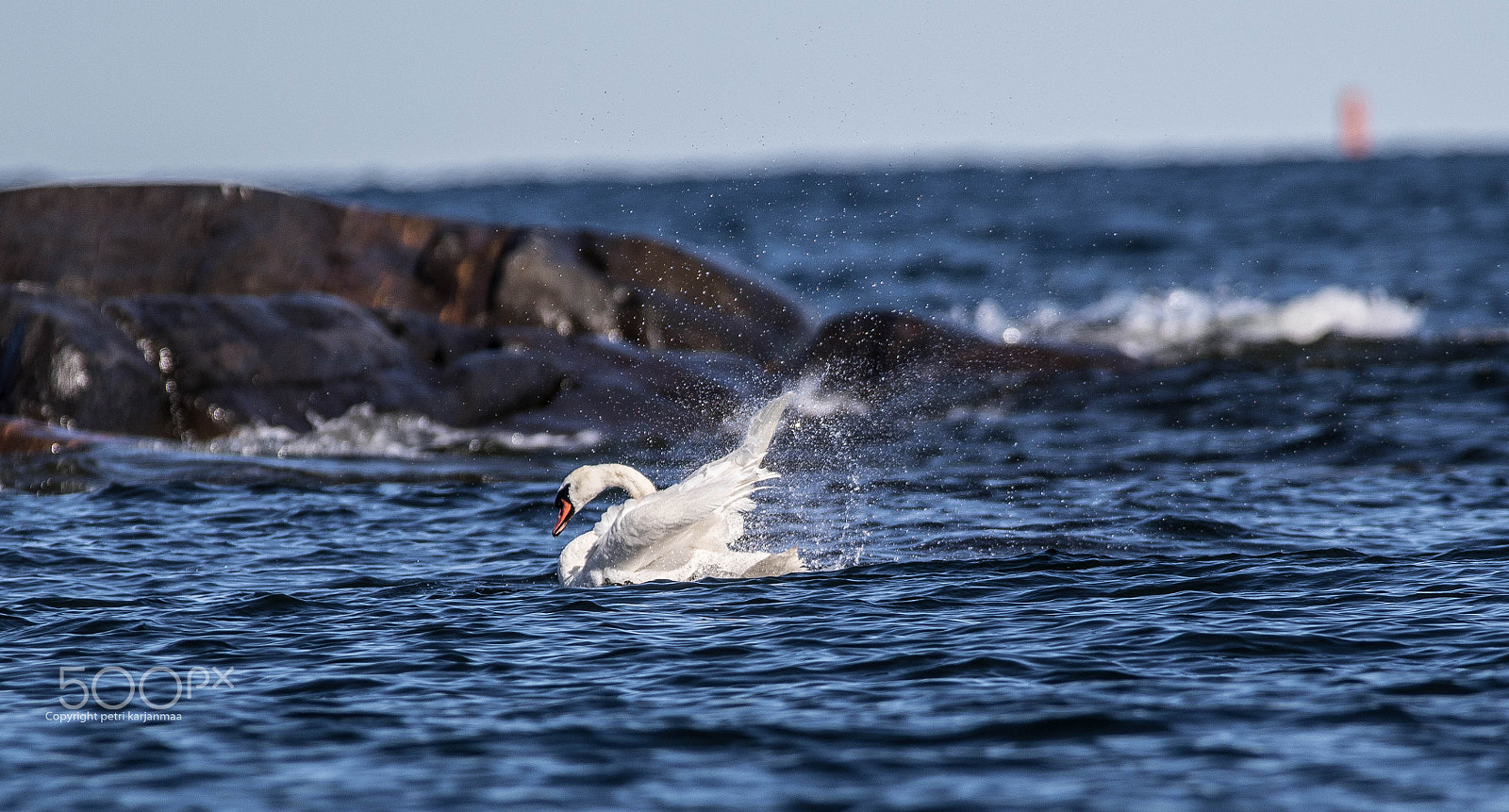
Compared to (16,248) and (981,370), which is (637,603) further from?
(16,248)

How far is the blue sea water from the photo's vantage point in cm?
582

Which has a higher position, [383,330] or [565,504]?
[383,330]

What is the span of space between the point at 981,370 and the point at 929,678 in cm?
1090

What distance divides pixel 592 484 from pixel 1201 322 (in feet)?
55.5

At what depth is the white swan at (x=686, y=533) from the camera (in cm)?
880

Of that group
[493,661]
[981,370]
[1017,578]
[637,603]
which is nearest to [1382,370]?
[981,370]

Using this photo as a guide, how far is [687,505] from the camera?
877 cm

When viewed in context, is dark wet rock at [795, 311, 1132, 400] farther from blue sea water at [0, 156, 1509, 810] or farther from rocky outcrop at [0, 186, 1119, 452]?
blue sea water at [0, 156, 1509, 810]

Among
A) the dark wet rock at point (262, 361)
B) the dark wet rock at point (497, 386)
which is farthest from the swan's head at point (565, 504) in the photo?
the dark wet rock at point (262, 361)

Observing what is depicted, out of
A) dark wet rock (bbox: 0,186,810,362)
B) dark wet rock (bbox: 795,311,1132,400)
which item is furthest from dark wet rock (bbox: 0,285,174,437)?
dark wet rock (bbox: 795,311,1132,400)

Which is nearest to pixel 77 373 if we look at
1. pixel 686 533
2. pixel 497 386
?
pixel 497 386

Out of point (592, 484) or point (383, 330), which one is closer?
point (592, 484)

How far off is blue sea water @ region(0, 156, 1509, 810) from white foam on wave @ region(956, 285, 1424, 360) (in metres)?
4.26

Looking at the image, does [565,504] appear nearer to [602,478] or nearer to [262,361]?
[602,478]
